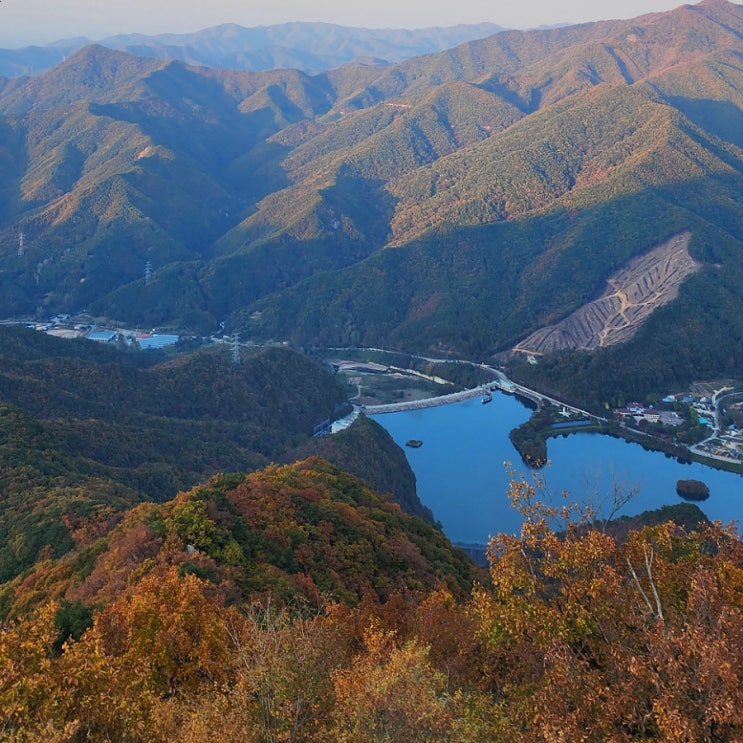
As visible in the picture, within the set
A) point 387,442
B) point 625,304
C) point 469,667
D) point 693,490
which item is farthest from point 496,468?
point 469,667

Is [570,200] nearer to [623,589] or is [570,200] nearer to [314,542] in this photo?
[314,542]

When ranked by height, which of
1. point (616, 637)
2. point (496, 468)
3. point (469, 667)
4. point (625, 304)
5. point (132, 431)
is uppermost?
point (616, 637)

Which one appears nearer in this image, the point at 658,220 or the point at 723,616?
the point at 723,616

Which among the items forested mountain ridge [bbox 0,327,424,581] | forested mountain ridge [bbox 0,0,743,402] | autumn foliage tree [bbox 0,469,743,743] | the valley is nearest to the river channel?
the valley

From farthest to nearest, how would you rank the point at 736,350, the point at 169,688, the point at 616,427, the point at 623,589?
the point at 736,350 → the point at 616,427 → the point at 169,688 → the point at 623,589

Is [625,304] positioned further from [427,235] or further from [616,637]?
[616,637]

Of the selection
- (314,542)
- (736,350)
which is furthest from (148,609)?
(736,350)

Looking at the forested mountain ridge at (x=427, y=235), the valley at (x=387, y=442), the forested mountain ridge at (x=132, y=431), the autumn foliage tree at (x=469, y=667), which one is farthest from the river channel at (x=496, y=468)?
the autumn foliage tree at (x=469, y=667)
